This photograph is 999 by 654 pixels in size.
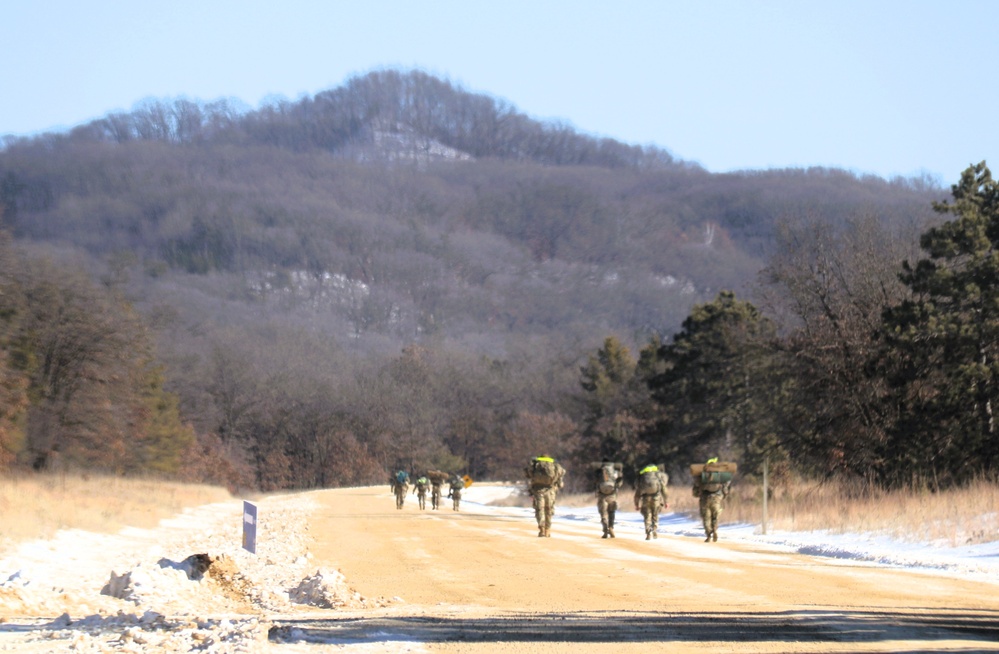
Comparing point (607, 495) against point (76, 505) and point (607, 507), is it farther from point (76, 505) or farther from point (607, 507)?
point (76, 505)

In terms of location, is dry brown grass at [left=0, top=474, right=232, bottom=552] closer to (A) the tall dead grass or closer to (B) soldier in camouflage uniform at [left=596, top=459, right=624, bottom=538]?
(B) soldier in camouflage uniform at [left=596, top=459, right=624, bottom=538]

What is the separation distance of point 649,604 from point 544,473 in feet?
51.7

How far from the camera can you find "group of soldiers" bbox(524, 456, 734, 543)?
26.4 m

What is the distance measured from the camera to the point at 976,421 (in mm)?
34469

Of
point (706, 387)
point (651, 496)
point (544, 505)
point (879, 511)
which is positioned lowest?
point (879, 511)

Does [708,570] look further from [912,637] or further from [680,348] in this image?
[680,348]

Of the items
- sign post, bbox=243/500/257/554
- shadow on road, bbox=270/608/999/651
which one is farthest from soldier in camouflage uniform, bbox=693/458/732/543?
shadow on road, bbox=270/608/999/651

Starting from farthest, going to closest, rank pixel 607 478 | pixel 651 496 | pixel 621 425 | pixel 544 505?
1. pixel 621 425
2. pixel 544 505
3. pixel 651 496
4. pixel 607 478

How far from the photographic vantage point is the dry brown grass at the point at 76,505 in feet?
74.5

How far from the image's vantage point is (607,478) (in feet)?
88.6

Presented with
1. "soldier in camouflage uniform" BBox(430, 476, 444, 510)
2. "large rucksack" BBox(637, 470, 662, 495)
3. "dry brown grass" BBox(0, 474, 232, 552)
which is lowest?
"soldier in camouflage uniform" BBox(430, 476, 444, 510)

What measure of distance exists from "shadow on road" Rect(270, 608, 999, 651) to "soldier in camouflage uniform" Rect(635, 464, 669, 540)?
51.1 ft

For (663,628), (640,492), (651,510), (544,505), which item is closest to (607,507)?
(651,510)

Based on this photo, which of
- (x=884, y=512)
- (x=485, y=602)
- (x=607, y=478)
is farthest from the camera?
(x=607, y=478)
